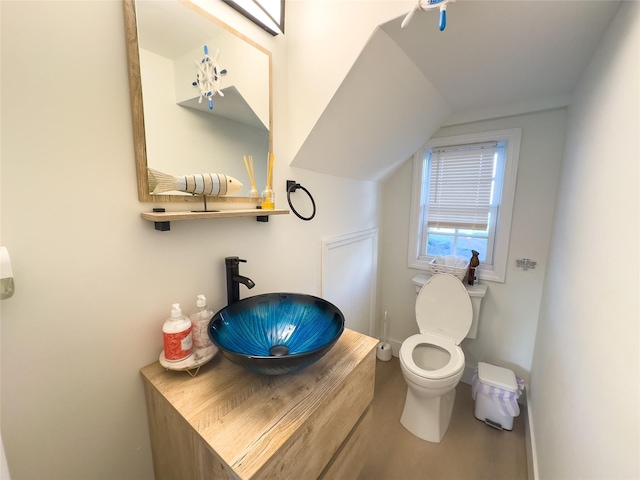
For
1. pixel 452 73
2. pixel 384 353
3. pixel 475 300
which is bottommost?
pixel 384 353

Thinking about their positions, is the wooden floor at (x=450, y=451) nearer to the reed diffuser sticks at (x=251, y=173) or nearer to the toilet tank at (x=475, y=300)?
the toilet tank at (x=475, y=300)

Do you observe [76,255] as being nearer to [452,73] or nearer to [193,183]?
[193,183]

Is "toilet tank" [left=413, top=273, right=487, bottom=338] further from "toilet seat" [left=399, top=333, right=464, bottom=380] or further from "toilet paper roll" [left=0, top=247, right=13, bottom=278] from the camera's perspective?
"toilet paper roll" [left=0, top=247, right=13, bottom=278]

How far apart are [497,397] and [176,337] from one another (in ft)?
6.48

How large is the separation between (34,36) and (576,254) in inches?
73.7

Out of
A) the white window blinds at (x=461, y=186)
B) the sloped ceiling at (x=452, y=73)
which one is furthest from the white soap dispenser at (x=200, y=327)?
the white window blinds at (x=461, y=186)

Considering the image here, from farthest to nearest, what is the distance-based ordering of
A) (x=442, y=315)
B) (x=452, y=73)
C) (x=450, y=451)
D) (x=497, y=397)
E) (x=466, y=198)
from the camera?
(x=466, y=198)
(x=442, y=315)
(x=497, y=397)
(x=450, y=451)
(x=452, y=73)

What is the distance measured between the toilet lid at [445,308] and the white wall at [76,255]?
5.41 feet

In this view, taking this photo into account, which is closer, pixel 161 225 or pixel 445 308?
pixel 161 225

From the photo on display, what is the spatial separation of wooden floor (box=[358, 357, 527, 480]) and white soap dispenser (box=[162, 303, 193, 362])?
1250mm

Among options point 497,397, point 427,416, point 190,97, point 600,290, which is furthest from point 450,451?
point 190,97

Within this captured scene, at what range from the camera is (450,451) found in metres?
1.50

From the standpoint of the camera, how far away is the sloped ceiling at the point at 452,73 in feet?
3.16

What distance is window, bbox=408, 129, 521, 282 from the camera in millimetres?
1811
